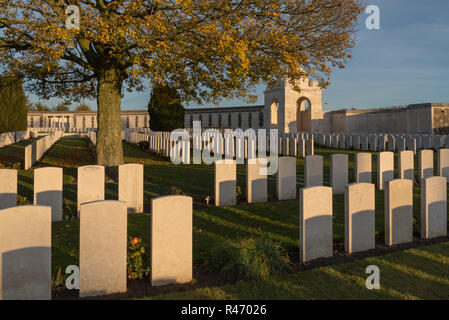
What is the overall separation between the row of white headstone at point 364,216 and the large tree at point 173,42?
15.3ft

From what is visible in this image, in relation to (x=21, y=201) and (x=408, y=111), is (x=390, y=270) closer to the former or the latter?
(x=21, y=201)

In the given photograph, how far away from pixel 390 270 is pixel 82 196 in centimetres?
520

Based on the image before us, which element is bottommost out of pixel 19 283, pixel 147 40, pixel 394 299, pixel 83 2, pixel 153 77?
pixel 394 299

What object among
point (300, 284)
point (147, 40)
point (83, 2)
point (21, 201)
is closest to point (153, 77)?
point (147, 40)

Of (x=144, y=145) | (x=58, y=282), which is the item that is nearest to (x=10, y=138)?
(x=144, y=145)

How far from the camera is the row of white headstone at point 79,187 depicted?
21.3 feet

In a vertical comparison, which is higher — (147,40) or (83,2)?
(83,2)

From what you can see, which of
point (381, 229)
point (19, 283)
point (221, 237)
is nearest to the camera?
point (19, 283)

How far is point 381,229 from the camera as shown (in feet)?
20.1

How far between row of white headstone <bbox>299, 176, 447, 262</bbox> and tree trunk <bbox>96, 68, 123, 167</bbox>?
7646 mm

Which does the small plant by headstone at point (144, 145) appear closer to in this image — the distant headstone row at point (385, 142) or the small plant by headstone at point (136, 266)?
the distant headstone row at point (385, 142)

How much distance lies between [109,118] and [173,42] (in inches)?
131

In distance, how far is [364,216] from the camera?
5.16 metres

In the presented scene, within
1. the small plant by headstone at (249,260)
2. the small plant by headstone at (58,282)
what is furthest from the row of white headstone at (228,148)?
the small plant by headstone at (58,282)
